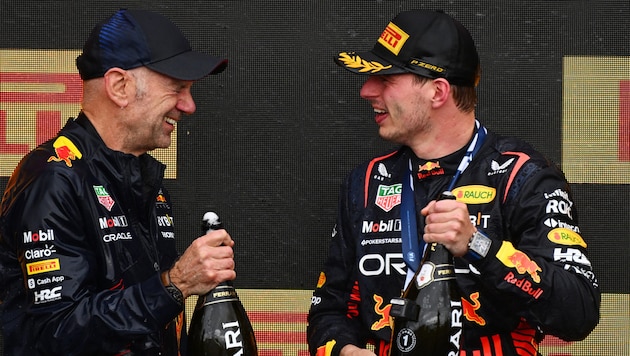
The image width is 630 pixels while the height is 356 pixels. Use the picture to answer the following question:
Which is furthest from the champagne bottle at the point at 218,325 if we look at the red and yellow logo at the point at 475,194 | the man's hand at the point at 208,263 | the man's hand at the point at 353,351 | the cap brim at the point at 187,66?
the red and yellow logo at the point at 475,194

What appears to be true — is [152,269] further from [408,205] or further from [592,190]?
[592,190]

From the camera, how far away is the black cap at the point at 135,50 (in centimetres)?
298

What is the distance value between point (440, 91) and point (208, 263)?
1.00 metres

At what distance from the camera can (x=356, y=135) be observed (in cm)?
390

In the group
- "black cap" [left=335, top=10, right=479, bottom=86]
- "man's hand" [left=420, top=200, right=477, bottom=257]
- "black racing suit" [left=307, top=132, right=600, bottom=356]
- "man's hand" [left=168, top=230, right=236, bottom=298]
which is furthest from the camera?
"black cap" [left=335, top=10, right=479, bottom=86]

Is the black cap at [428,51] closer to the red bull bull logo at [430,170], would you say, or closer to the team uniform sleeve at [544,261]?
the red bull bull logo at [430,170]

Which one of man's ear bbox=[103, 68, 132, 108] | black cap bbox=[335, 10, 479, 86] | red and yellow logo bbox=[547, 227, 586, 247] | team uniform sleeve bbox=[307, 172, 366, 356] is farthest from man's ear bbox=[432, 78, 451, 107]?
man's ear bbox=[103, 68, 132, 108]

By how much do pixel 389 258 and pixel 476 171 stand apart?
0.37 metres

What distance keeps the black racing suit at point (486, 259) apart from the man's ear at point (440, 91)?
0.57 feet

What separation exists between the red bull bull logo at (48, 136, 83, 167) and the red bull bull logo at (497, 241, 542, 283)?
1.21 meters

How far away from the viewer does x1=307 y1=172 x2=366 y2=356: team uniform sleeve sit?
3.20m

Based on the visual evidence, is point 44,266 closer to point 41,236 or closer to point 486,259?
point 41,236

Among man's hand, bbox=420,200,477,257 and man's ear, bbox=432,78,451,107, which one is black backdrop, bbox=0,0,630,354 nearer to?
man's ear, bbox=432,78,451,107

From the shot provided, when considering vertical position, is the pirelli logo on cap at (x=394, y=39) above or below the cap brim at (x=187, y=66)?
above
